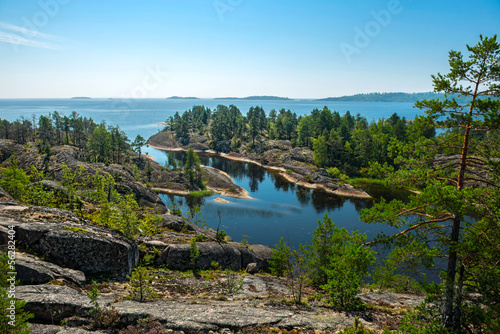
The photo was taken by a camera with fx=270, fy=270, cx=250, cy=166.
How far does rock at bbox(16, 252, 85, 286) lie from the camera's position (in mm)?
15012

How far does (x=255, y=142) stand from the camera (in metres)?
143

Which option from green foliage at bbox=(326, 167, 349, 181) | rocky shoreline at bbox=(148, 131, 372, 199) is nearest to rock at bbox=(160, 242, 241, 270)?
rocky shoreline at bbox=(148, 131, 372, 199)

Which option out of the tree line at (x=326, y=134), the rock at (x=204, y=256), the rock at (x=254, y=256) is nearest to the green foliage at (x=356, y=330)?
the rock at (x=204, y=256)

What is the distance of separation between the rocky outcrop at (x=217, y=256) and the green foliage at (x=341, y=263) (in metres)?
10.7

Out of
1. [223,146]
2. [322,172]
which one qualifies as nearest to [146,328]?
[322,172]

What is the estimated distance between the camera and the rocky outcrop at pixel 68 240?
60.1 ft

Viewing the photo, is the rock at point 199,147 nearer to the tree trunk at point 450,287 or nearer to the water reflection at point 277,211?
the water reflection at point 277,211

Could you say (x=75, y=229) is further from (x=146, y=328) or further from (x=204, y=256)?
(x=204, y=256)

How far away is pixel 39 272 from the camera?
50.7 feet

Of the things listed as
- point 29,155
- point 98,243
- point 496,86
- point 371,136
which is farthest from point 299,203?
Answer: point 29,155

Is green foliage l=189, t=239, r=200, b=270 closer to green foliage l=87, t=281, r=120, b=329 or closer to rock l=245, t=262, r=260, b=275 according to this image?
rock l=245, t=262, r=260, b=275

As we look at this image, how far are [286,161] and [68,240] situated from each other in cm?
9840

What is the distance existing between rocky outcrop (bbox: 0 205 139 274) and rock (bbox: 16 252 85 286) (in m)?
1.26

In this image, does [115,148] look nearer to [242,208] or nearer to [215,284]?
[242,208]
